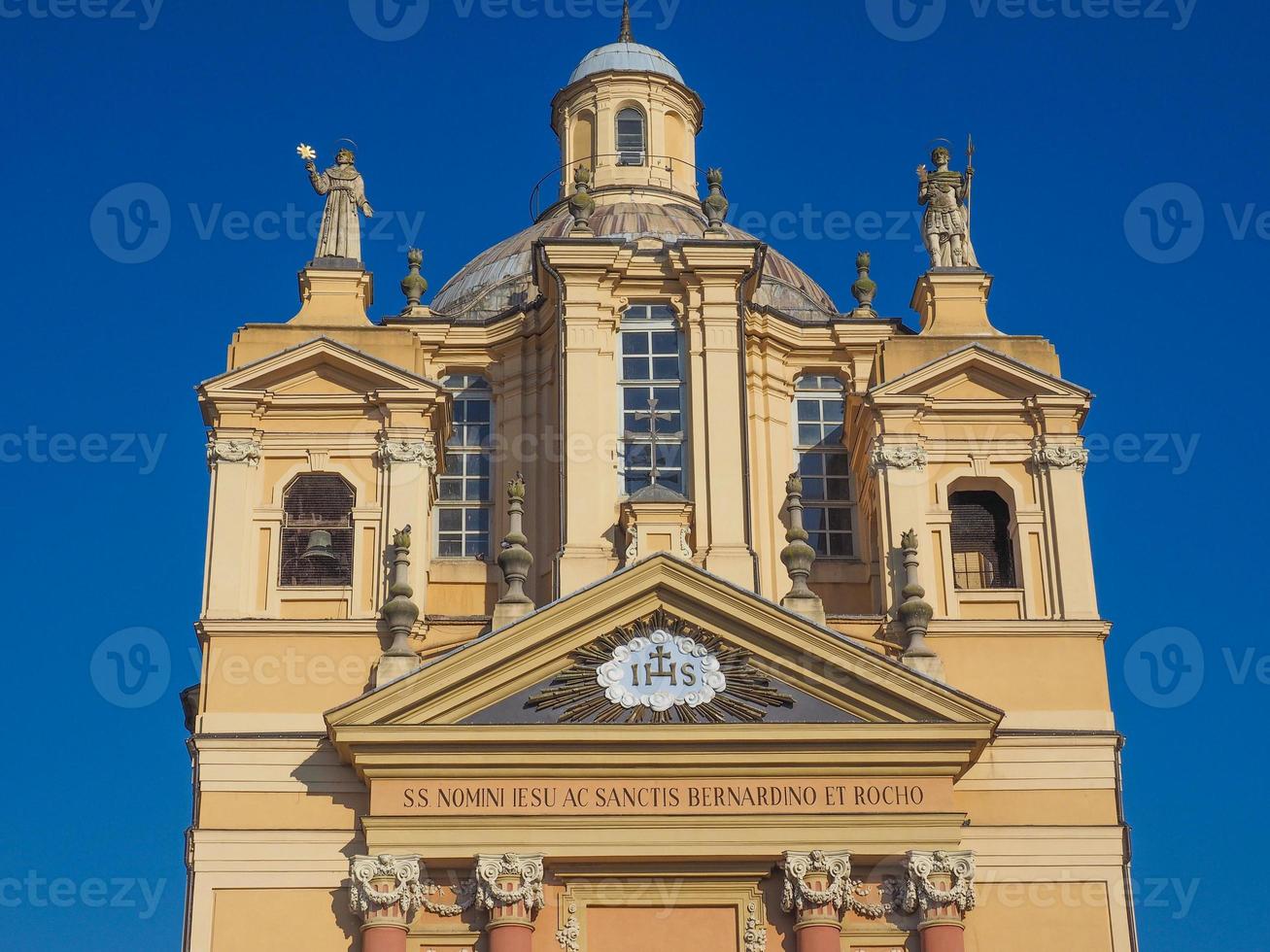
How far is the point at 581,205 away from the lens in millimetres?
33250

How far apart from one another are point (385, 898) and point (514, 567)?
463 centimetres

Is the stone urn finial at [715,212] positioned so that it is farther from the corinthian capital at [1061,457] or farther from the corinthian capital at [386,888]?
the corinthian capital at [386,888]

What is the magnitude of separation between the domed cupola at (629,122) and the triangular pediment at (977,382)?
26.4 feet

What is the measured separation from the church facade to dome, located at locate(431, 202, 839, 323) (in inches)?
12.7

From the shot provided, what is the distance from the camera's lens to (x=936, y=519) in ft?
98.6

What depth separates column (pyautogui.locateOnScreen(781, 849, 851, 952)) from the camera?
2603 centimetres

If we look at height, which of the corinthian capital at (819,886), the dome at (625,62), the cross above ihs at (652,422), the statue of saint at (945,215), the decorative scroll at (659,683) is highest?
the dome at (625,62)

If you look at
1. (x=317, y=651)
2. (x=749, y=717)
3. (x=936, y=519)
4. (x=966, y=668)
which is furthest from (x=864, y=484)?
(x=317, y=651)

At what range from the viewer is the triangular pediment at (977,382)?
30.5 m

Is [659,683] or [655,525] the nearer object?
[659,683]

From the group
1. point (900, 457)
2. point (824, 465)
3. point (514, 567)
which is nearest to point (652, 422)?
point (824, 465)

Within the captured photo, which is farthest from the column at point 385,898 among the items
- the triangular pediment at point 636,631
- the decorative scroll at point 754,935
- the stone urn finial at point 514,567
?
the stone urn finial at point 514,567

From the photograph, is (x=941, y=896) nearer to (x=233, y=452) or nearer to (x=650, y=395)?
(x=650, y=395)

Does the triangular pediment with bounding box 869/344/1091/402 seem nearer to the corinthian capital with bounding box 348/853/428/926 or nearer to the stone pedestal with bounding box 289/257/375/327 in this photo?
the stone pedestal with bounding box 289/257/375/327
